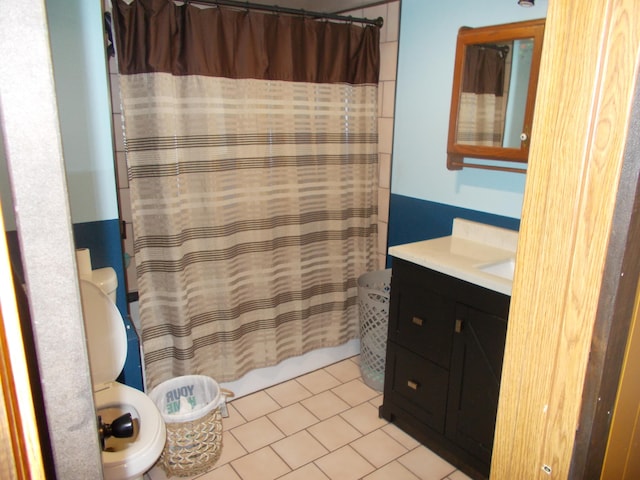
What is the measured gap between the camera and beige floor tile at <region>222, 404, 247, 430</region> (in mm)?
2319

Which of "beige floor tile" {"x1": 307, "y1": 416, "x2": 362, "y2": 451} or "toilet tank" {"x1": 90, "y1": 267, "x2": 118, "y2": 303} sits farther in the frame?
"beige floor tile" {"x1": 307, "y1": 416, "x2": 362, "y2": 451}

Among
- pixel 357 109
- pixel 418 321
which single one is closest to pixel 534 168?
pixel 418 321

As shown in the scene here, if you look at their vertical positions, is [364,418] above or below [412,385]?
below

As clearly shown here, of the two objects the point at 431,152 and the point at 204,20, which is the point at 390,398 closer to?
the point at 431,152

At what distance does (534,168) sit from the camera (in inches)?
27.5

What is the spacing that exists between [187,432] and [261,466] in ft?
1.21

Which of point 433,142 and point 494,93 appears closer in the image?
point 494,93

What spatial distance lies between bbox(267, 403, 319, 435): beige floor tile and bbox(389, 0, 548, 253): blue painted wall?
1.10 meters

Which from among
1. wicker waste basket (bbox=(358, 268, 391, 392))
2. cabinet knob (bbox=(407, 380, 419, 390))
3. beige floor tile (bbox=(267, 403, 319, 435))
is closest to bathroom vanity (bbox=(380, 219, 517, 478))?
cabinet knob (bbox=(407, 380, 419, 390))

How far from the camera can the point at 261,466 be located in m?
2.05

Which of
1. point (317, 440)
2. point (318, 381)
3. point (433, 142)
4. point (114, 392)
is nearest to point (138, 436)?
point (114, 392)

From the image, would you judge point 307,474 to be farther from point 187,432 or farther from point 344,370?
point 344,370

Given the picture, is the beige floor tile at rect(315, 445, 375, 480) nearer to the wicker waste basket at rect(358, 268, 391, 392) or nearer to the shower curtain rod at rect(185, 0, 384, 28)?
the wicker waste basket at rect(358, 268, 391, 392)

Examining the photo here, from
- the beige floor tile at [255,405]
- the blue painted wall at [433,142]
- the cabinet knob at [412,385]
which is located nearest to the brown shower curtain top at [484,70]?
the blue painted wall at [433,142]
